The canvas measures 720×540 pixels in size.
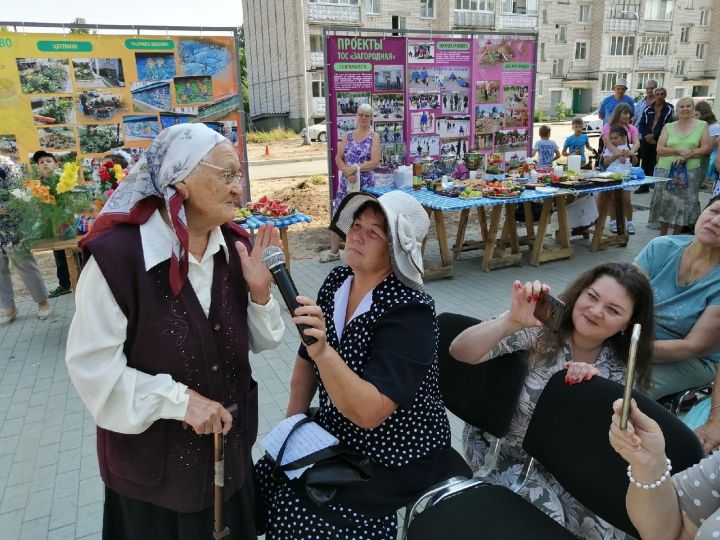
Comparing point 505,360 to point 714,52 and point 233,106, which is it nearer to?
point 233,106

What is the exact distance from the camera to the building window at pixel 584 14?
39.7 metres

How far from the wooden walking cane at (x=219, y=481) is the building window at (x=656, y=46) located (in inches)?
1972

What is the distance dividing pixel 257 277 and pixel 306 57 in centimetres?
3150

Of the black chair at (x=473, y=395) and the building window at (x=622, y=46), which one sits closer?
the black chair at (x=473, y=395)

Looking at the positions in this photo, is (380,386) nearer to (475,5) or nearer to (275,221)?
(275,221)

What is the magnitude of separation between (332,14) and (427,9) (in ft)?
24.4

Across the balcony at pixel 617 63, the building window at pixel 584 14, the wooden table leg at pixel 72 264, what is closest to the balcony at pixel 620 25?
the building window at pixel 584 14

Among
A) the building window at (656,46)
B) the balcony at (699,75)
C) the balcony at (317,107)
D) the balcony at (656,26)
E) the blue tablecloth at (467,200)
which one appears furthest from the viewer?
the balcony at (699,75)

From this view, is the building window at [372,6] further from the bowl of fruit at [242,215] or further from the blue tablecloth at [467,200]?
the bowl of fruit at [242,215]

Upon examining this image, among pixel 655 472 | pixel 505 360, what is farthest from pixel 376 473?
pixel 655 472

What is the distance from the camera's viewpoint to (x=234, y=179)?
1.52 m

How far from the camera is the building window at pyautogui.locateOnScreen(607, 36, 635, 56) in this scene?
4078 cm

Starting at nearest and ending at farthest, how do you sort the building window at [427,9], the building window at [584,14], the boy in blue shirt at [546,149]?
the boy in blue shirt at [546,149] → the building window at [427,9] → the building window at [584,14]

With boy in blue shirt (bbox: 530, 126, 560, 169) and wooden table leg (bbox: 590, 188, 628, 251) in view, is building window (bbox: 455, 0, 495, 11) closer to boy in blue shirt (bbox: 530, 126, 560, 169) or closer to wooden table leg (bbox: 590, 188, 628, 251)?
boy in blue shirt (bbox: 530, 126, 560, 169)
